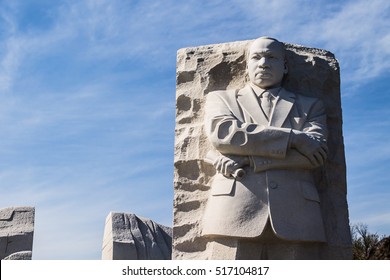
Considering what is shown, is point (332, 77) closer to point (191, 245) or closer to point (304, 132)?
point (304, 132)

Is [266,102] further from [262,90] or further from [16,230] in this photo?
[16,230]

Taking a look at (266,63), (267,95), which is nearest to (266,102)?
(267,95)

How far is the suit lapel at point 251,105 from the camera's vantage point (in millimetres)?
5348

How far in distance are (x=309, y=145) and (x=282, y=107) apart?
430 mm

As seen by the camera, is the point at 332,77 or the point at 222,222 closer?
the point at 222,222

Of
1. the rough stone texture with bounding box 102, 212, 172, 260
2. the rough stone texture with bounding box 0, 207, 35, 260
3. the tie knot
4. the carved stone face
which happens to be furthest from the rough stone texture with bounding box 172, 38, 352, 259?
the rough stone texture with bounding box 0, 207, 35, 260

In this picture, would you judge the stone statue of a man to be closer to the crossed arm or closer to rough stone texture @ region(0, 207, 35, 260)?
the crossed arm

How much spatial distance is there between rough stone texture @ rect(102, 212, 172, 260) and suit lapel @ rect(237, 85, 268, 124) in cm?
473

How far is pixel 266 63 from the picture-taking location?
18.2 feet

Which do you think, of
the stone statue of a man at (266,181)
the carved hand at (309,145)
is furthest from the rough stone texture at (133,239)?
the carved hand at (309,145)

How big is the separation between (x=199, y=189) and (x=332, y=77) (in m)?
1.60

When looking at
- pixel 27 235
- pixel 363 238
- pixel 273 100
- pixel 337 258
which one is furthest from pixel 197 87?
pixel 363 238

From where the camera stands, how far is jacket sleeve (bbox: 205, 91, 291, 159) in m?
5.11

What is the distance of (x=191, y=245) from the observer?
5.39 m
